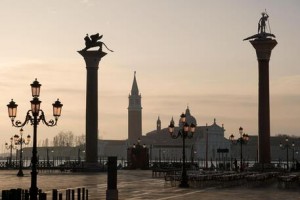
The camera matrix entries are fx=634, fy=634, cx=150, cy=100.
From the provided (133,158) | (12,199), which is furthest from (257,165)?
(12,199)

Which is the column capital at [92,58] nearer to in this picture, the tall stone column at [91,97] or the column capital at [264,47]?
the tall stone column at [91,97]

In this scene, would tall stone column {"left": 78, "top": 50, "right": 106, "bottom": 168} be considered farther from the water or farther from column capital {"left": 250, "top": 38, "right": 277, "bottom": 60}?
the water

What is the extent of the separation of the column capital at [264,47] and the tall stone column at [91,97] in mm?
14720

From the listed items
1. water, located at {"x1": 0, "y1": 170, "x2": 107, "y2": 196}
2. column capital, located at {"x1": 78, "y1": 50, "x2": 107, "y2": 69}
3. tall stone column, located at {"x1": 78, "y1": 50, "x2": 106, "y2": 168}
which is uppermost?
column capital, located at {"x1": 78, "y1": 50, "x2": 107, "y2": 69}

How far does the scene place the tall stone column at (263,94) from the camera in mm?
58906

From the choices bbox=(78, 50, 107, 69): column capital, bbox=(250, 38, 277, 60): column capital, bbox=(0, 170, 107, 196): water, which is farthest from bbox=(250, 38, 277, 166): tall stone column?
bbox=(0, 170, 107, 196): water

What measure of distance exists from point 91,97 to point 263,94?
53.6 ft

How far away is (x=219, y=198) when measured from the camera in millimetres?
26922

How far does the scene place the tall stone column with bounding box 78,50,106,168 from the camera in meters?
61.0

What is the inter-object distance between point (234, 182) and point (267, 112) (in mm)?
20786

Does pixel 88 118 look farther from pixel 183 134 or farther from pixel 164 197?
pixel 164 197

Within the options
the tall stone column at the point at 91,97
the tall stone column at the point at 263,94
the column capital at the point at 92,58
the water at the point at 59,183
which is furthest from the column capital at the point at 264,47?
the water at the point at 59,183

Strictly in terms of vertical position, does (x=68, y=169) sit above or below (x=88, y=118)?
below

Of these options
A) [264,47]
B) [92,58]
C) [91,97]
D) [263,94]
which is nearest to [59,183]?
[91,97]
